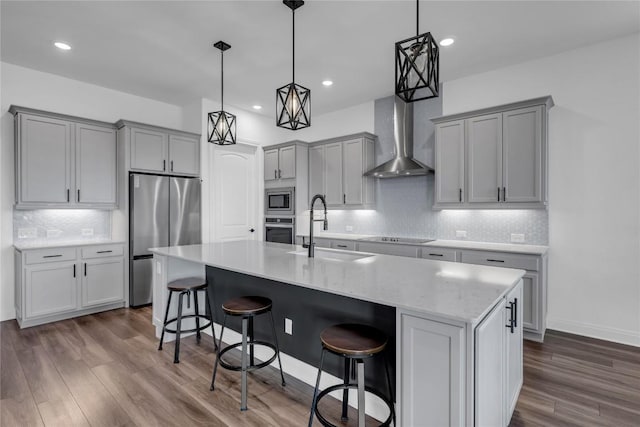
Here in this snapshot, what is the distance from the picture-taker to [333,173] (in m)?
5.20

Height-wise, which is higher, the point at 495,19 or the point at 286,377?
the point at 495,19

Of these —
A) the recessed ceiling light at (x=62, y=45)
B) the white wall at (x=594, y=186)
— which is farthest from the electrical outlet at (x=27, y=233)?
the white wall at (x=594, y=186)

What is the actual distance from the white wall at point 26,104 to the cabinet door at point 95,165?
38 cm

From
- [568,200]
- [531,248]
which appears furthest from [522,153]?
[531,248]

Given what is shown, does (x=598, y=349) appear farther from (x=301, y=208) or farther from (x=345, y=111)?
(x=345, y=111)

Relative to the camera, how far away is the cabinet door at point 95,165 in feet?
13.5

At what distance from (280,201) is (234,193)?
0.80 m

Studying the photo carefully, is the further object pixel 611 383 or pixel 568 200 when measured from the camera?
pixel 568 200

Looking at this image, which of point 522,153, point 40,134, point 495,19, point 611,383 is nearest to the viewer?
point 611,383

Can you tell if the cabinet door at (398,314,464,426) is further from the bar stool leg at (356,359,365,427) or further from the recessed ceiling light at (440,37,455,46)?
the recessed ceiling light at (440,37,455,46)

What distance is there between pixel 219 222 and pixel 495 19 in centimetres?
443

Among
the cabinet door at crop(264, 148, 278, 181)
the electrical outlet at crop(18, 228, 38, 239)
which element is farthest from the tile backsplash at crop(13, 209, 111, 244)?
the cabinet door at crop(264, 148, 278, 181)

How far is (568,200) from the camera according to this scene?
3.51m

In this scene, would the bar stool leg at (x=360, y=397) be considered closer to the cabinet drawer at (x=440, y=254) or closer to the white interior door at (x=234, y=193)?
the cabinet drawer at (x=440, y=254)
